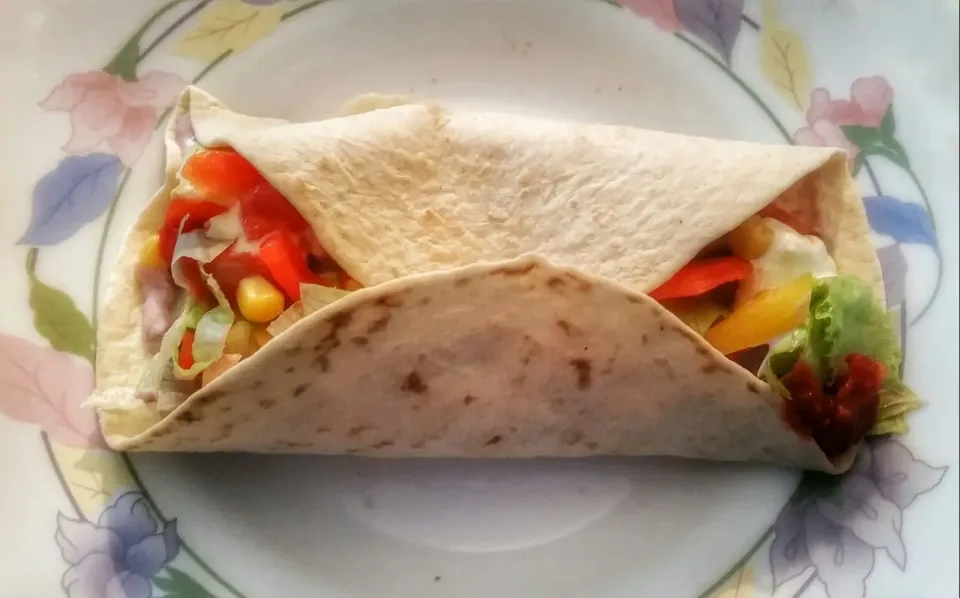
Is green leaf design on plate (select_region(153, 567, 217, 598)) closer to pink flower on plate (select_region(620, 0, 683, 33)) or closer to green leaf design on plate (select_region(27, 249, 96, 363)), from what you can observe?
green leaf design on plate (select_region(27, 249, 96, 363))

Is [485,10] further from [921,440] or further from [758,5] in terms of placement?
[921,440]

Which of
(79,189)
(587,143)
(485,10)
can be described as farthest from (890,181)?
(79,189)

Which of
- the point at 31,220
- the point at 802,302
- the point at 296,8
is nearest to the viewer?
the point at 802,302

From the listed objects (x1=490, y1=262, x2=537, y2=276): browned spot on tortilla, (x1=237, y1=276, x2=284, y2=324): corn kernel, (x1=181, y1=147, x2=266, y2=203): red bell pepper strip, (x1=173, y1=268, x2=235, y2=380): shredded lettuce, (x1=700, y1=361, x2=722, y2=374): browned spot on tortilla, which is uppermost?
(x1=181, y1=147, x2=266, y2=203): red bell pepper strip

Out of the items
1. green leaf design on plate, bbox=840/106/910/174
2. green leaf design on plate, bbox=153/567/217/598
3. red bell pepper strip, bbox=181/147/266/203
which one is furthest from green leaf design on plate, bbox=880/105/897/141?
green leaf design on plate, bbox=153/567/217/598

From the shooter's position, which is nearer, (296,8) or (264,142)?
(264,142)
